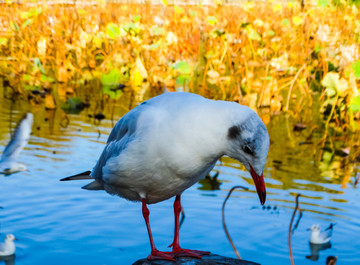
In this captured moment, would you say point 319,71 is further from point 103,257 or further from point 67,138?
point 103,257

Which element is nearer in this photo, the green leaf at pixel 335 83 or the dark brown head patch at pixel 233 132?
the dark brown head patch at pixel 233 132

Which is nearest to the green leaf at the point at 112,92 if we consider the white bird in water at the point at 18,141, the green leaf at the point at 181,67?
the green leaf at the point at 181,67

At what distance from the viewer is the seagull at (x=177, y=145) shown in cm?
298

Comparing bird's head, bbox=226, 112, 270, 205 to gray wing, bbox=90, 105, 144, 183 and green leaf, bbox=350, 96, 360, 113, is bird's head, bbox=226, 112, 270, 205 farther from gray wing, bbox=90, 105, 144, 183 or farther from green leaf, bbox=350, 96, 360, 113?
green leaf, bbox=350, 96, 360, 113

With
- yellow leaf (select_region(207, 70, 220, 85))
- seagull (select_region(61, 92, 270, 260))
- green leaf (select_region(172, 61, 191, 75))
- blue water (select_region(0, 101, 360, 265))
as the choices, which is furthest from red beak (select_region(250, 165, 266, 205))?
yellow leaf (select_region(207, 70, 220, 85))

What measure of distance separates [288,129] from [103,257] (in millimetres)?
4438

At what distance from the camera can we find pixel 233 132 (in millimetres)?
2979

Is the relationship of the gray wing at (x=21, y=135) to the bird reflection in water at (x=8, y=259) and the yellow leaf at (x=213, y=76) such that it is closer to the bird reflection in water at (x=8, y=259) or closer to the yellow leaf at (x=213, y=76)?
the bird reflection in water at (x=8, y=259)

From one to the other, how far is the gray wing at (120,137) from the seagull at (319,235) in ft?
5.41

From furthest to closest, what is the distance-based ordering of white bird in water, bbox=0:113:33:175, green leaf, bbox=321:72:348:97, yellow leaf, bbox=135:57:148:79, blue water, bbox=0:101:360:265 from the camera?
yellow leaf, bbox=135:57:148:79, green leaf, bbox=321:72:348:97, white bird in water, bbox=0:113:33:175, blue water, bbox=0:101:360:265

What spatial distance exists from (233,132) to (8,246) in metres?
2.15

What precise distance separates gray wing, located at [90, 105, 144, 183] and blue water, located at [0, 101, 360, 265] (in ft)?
2.44

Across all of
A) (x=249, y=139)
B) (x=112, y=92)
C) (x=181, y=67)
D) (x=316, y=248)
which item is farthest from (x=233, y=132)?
(x=112, y=92)

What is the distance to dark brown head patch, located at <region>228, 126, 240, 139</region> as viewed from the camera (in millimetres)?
2963
